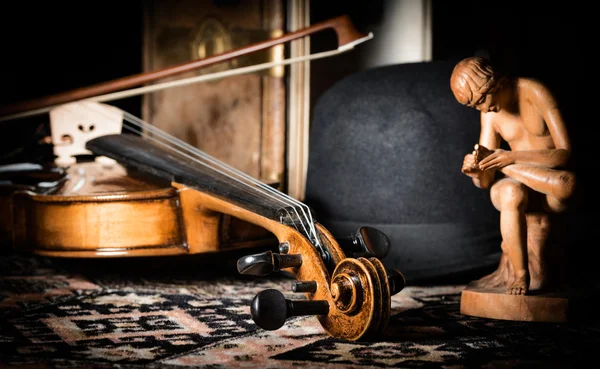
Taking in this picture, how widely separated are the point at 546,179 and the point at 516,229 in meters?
0.13

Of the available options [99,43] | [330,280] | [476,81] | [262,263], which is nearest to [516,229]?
[476,81]

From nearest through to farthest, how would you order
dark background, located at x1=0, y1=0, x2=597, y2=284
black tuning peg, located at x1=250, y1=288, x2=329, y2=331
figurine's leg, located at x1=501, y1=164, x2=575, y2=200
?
black tuning peg, located at x1=250, y1=288, x2=329, y2=331, figurine's leg, located at x1=501, y1=164, x2=575, y2=200, dark background, located at x1=0, y1=0, x2=597, y2=284

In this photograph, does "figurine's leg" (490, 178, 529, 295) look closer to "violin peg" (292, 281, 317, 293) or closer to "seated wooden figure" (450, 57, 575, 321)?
"seated wooden figure" (450, 57, 575, 321)

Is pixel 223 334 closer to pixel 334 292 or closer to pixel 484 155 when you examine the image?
pixel 334 292

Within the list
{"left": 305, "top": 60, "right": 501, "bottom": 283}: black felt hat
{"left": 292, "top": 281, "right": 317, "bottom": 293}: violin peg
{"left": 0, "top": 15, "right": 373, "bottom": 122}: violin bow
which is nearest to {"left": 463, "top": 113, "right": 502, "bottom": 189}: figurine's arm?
{"left": 305, "top": 60, "right": 501, "bottom": 283}: black felt hat

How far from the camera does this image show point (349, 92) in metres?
2.44

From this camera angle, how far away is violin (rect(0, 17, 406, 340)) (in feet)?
4.87

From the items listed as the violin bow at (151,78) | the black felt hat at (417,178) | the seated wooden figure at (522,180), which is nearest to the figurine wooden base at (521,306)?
the seated wooden figure at (522,180)

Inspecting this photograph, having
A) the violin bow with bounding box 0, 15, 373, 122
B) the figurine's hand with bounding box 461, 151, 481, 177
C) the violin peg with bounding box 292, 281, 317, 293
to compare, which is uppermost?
the violin bow with bounding box 0, 15, 373, 122

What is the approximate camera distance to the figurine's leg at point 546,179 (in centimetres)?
171

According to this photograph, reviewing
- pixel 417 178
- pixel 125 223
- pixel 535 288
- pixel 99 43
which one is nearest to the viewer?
pixel 535 288

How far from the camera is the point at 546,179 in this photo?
1726mm

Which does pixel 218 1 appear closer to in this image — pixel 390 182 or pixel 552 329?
pixel 390 182

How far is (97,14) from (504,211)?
7.83 feet
